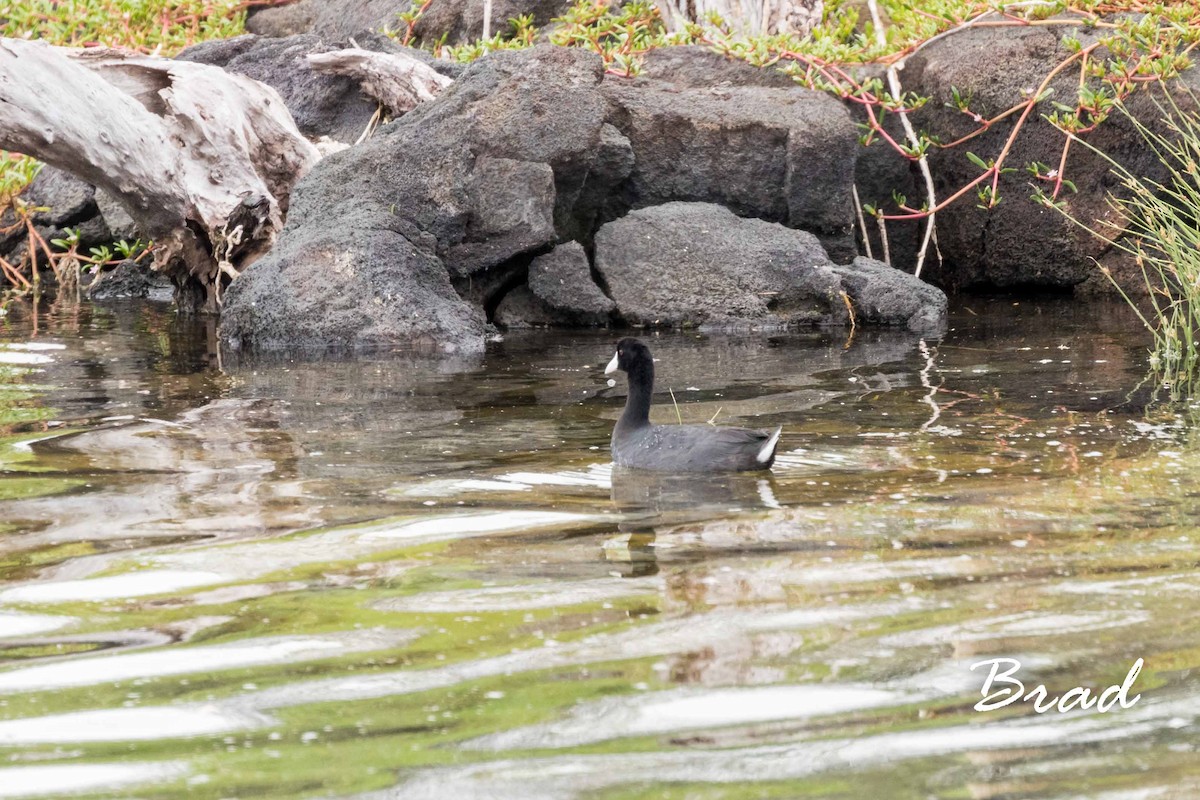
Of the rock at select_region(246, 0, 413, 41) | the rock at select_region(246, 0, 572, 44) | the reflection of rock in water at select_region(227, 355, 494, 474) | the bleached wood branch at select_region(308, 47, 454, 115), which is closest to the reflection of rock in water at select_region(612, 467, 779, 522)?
the reflection of rock in water at select_region(227, 355, 494, 474)

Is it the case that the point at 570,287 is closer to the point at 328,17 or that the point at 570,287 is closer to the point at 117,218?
the point at 117,218

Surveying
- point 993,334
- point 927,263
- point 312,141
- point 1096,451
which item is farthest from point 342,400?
point 927,263

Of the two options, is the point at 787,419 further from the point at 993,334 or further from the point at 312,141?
the point at 312,141

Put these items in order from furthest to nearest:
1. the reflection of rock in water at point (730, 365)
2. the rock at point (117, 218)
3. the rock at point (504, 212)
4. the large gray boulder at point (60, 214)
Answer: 1. the large gray boulder at point (60, 214)
2. the rock at point (117, 218)
3. the rock at point (504, 212)
4. the reflection of rock in water at point (730, 365)

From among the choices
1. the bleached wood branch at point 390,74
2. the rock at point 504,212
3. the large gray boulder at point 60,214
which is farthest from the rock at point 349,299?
the large gray boulder at point 60,214

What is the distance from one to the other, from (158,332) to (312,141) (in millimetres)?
3099

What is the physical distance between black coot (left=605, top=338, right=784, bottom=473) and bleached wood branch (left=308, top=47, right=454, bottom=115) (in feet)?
26.3

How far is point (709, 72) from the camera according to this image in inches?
593

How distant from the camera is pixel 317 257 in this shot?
12.1 metres

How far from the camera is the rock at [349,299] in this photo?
463 inches

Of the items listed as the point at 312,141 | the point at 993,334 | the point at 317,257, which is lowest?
the point at 993,334

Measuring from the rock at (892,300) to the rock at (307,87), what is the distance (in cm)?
548

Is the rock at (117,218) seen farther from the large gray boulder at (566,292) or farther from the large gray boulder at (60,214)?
the large gray boulder at (566,292)

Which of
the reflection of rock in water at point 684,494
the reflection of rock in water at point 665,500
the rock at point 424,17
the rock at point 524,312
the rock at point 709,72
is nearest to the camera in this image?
the reflection of rock in water at point 665,500
